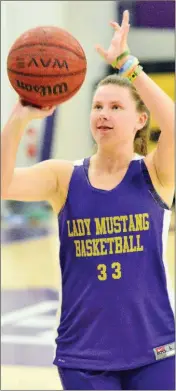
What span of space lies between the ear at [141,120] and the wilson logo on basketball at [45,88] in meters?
0.33

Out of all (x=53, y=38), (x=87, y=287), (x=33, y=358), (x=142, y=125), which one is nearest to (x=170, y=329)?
(x=87, y=287)

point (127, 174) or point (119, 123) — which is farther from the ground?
point (119, 123)

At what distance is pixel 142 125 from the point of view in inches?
85.7

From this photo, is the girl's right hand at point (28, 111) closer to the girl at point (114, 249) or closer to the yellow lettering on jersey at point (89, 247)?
the girl at point (114, 249)

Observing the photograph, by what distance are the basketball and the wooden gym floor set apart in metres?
0.58

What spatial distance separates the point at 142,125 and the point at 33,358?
2229 mm

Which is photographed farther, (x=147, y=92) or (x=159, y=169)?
(x=159, y=169)

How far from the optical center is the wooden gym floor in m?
3.71

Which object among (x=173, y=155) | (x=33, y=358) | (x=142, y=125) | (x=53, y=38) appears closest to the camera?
(x=53, y=38)

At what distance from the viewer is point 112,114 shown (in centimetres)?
210

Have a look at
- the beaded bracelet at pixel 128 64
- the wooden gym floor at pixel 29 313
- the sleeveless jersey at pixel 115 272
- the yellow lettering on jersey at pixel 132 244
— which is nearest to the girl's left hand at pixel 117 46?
the beaded bracelet at pixel 128 64

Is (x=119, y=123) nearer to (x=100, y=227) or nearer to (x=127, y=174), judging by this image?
(x=127, y=174)

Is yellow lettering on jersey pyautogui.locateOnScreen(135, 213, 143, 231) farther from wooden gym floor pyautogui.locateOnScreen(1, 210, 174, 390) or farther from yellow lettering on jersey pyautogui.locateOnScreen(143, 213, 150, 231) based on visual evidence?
wooden gym floor pyautogui.locateOnScreen(1, 210, 174, 390)

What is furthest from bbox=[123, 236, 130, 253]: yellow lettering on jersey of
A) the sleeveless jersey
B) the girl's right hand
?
the girl's right hand
